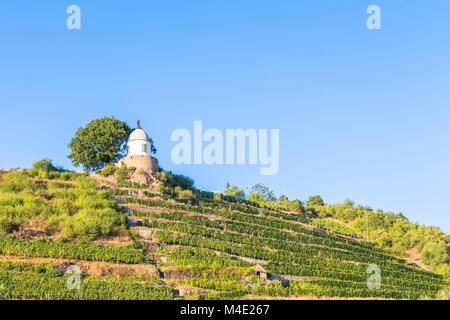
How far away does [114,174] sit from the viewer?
5428 cm

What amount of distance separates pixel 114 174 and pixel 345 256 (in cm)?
2343

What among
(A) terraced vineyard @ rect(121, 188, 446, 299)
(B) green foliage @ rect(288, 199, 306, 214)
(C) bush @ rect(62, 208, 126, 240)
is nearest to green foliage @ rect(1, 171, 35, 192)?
Answer: (C) bush @ rect(62, 208, 126, 240)

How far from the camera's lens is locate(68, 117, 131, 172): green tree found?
60.2m

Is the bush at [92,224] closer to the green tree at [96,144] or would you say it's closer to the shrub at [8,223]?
the shrub at [8,223]

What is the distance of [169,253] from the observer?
41.9 metres

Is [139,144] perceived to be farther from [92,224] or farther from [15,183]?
[92,224]

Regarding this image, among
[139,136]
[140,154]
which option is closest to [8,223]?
[140,154]

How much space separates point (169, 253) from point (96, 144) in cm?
2292

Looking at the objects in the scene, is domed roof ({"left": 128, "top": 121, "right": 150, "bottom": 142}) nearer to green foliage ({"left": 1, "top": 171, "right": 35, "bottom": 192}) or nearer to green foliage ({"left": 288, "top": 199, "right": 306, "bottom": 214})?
green foliage ({"left": 1, "top": 171, "right": 35, "bottom": 192})

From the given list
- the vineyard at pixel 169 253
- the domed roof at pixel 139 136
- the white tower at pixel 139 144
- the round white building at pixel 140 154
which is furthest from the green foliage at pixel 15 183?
the domed roof at pixel 139 136
